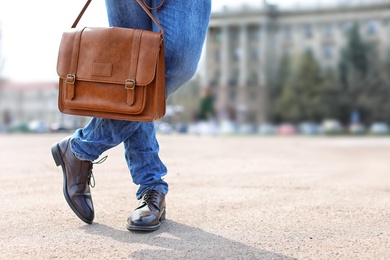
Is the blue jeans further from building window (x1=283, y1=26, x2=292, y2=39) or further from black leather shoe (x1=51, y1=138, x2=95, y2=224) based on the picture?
building window (x1=283, y1=26, x2=292, y2=39)

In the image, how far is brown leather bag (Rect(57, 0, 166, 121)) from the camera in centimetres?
177

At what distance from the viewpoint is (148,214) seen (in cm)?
197

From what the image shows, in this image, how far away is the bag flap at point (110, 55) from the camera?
5.85ft

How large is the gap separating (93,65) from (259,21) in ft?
169

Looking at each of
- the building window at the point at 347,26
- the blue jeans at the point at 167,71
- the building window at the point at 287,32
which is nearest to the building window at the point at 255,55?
the building window at the point at 287,32

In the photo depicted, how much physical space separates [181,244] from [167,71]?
0.59 m

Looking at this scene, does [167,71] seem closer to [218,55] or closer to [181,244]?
[181,244]

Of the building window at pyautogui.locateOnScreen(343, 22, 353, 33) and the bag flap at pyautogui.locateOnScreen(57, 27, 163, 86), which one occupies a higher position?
the building window at pyautogui.locateOnScreen(343, 22, 353, 33)

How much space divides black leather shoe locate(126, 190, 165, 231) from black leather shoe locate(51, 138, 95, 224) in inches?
7.2

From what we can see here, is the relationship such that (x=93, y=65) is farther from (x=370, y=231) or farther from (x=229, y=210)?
(x=370, y=231)

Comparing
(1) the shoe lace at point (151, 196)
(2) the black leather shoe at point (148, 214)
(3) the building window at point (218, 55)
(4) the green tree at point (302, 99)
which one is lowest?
(4) the green tree at point (302, 99)

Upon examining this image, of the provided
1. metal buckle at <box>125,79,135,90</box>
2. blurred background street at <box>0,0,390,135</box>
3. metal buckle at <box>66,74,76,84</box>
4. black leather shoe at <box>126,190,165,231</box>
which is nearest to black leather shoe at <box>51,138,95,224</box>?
black leather shoe at <box>126,190,165,231</box>

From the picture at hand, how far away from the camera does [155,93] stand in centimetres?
177

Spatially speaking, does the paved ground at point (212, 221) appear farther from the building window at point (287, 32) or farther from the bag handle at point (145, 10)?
the building window at point (287, 32)
